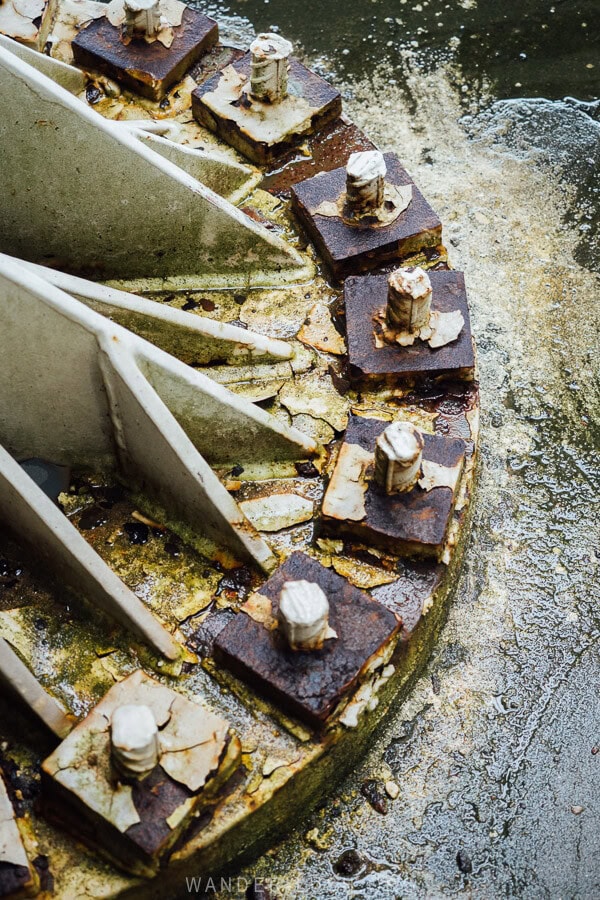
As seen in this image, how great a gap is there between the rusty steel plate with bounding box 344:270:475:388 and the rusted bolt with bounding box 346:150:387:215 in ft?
1.27

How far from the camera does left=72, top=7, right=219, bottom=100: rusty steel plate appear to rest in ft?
15.0

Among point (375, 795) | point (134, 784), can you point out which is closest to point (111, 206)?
point (134, 784)

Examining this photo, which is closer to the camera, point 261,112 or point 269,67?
point 269,67

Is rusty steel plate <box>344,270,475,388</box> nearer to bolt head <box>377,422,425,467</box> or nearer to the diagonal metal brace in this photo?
the diagonal metal brace

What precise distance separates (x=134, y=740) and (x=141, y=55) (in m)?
3.17

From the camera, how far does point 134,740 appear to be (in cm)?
266

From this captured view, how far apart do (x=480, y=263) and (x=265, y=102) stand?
1145mm

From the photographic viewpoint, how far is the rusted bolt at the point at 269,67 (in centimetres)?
423

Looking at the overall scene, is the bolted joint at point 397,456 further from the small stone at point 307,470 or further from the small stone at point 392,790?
the small stone at point 392,790

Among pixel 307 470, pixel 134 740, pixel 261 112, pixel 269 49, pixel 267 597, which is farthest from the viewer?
pixel 261 112

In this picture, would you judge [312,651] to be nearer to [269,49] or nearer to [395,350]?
[395,350]

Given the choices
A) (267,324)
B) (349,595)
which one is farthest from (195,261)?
(349,595)

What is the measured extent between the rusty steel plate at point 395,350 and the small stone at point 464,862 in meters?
1.58

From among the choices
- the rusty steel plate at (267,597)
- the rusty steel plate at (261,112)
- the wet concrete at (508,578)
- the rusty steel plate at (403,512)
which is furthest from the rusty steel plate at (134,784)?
the rusty steel plate at (261,112)
